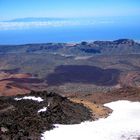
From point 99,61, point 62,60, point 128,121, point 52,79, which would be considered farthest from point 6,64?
point 128,121

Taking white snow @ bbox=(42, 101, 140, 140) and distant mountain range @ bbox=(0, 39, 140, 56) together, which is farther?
distant mountain range @ bbox=(0, 39, 140, 56)

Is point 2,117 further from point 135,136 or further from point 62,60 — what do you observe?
point 62,60

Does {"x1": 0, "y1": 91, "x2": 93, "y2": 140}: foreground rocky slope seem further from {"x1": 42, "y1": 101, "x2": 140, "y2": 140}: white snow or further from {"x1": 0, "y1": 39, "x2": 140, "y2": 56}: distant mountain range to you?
{"x1": 0, "y1": 39, "x2": 140, "y2": 56}: distant mountain range

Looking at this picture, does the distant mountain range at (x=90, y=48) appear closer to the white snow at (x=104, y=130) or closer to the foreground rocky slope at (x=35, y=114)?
the foreground rocky slope at (x=35, y=114)

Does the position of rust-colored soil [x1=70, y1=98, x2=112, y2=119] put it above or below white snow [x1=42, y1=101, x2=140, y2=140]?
below

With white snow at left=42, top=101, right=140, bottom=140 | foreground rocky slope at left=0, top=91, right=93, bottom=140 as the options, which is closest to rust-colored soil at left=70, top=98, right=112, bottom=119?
foreground rocky slope at left=0, top=91, right=93, bottom=140

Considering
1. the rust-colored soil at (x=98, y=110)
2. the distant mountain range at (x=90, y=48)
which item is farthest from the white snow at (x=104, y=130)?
the distant mountain range at (x=90, y=48)

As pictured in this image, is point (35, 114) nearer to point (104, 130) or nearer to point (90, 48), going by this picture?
point (104, 130)
